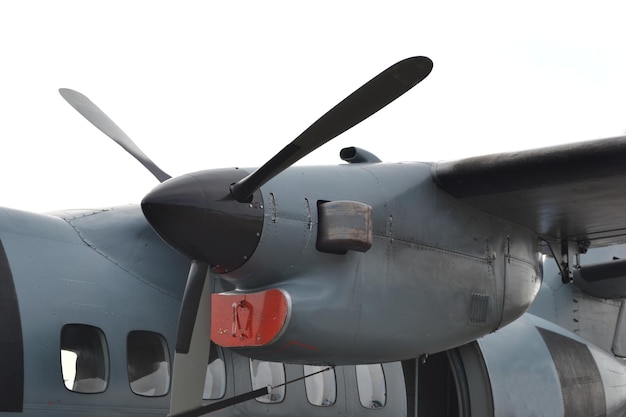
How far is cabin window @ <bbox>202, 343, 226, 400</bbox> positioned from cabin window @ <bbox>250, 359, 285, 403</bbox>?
1.03 ft

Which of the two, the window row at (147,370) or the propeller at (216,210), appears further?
the window row at (147,370)

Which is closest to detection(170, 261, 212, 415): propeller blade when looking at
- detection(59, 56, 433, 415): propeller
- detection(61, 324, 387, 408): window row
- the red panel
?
detection(59, 56, 433, 415): propeller

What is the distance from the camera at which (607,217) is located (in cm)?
847

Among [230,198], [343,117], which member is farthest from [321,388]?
[343,117]

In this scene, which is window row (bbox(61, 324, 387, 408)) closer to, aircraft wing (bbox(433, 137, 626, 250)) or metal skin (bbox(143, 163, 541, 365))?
metal skin (bbox(143, 163, 541, 365))

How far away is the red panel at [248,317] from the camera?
6355 mm

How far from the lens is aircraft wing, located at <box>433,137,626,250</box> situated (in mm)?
7035

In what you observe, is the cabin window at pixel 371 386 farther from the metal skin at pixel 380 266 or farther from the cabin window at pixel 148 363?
the cabin window at pixel 148 363

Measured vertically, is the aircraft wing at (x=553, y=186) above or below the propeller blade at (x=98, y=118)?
below

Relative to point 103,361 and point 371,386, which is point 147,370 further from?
point 371,386

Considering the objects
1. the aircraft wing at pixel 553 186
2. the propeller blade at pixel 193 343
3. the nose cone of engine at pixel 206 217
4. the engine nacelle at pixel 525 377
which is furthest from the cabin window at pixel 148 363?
the engine nacelle at pixel 525 377

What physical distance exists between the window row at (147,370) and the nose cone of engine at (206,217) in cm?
139

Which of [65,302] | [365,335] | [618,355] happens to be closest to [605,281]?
[618,355]

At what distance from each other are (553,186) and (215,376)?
3.53 m
